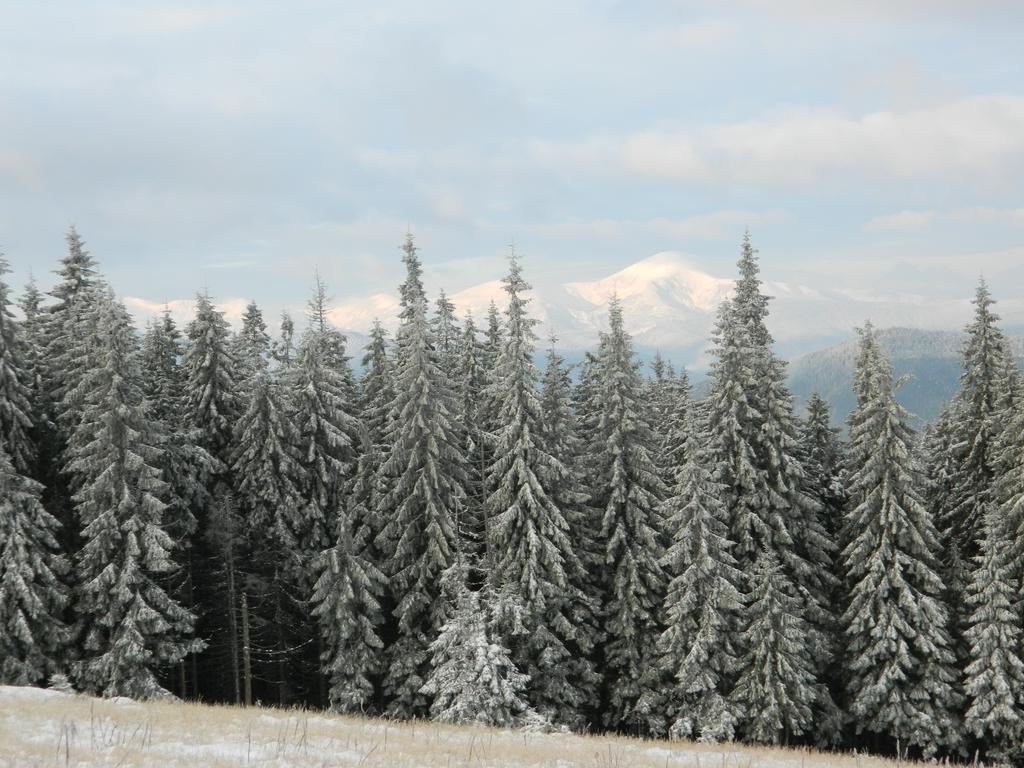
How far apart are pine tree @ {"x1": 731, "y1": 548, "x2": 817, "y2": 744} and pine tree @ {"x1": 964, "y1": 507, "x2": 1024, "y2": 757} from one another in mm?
6291

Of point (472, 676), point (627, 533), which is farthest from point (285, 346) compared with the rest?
point (472, 676)

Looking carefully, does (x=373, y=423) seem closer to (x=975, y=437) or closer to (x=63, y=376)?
(x=63, y=376)

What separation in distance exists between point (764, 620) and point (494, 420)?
44.1 feet

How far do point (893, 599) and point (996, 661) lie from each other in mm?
4019

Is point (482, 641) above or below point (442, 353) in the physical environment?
below

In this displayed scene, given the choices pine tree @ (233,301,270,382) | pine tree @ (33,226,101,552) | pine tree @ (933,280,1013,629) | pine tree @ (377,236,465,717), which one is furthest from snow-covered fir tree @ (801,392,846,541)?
pine tree @ (33,226,101,552)

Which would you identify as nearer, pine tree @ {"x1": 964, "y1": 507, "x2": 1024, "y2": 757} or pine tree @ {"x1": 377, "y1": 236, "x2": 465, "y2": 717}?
pine tree @ {"x1": 964, "y1": 507, "x2": 1024, "y2": 757}

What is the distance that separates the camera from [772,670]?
29.6 metres

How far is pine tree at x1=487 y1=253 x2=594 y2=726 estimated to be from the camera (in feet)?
97.9

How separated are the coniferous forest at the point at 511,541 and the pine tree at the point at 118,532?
0.35ft

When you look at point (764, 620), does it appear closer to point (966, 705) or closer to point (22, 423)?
point (966, 705)

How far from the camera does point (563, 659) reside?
31.8m

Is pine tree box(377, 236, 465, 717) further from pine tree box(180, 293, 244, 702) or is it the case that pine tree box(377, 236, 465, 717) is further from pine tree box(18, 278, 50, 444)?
pine tree box(18, 278, 50, 444)

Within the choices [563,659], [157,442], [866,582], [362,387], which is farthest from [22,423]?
[866,582]
